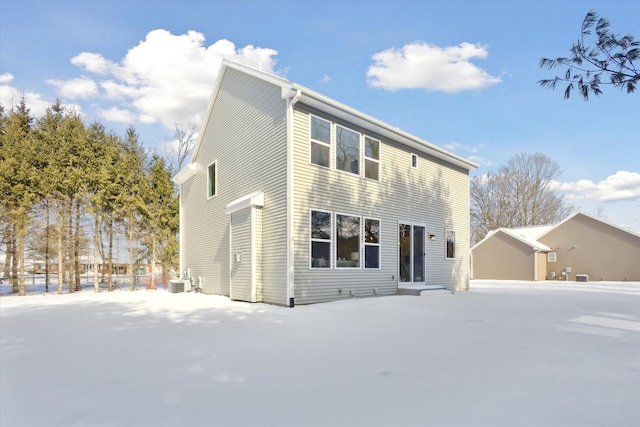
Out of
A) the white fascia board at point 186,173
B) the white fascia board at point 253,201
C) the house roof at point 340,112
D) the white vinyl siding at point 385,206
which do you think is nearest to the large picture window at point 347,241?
the white vinyl siding at point 385,206

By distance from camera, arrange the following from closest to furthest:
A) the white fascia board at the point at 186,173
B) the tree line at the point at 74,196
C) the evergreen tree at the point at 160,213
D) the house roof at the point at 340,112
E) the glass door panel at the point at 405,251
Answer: the house roof at the point at 340,112, the glass door panel at the point at 405,251, the tree line at the point at 74,196, the white fascia board at the point at 186,173, the evergreen tree at the point at 160,213

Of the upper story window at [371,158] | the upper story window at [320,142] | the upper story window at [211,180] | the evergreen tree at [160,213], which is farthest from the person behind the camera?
the evergreen tree at [160,213]

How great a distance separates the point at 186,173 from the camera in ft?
48.4

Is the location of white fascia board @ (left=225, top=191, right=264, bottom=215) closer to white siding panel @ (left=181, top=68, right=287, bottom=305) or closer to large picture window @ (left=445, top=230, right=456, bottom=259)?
white siding panel @ (left=181, top=68, right=287, bottom=305)

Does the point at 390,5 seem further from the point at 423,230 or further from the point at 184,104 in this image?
the point at 184,104

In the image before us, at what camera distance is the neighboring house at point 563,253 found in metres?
22.3

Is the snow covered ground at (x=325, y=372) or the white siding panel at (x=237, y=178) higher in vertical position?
the white siding panel at (x=237, y=178)

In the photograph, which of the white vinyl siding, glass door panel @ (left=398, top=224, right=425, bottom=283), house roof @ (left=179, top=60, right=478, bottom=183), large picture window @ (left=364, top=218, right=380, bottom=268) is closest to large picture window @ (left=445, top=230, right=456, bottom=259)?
the white vinyl siding

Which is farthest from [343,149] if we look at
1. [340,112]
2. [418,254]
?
[418,254]

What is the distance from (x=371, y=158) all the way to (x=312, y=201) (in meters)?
2.58

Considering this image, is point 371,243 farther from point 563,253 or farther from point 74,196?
point 563,253

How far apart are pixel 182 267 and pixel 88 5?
8.83m

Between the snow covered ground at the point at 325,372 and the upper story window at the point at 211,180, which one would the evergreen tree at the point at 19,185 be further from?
the snow covered ground at the point at 325,372

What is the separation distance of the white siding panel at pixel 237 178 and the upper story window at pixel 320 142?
2.42ft
